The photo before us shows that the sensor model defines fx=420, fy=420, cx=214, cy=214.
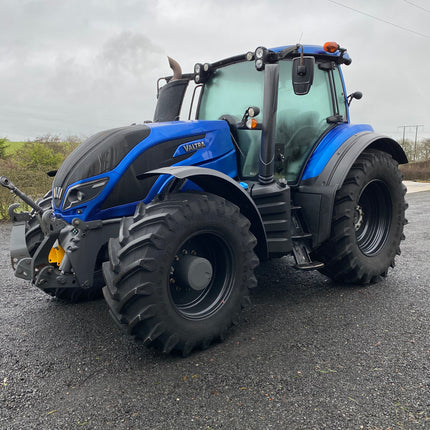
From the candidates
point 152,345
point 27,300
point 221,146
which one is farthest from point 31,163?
point 152,345

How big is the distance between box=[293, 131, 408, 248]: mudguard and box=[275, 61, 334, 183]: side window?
0.21m

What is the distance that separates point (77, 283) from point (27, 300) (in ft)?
4.85

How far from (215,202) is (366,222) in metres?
2.41

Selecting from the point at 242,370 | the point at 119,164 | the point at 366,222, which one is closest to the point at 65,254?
the point at 119,164

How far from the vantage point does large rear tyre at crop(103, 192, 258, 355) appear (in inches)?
104

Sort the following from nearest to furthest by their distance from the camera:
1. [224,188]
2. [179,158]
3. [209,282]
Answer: [209,282]
[224,188]
[179,158]

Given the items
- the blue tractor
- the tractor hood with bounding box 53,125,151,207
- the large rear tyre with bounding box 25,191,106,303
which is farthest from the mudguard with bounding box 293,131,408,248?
the large rear tyre with bounding box 25,191,106,303

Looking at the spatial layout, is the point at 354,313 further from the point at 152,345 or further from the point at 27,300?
the point at 27,300

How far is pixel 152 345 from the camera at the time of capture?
9.12 ft

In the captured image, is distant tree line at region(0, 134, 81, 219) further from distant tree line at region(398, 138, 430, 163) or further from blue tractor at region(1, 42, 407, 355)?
distant tree line at region(398, 138, 430, 163)

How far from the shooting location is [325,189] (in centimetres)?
394

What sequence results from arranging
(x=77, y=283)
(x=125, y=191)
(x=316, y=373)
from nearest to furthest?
(x=316, y=373) < (x=77, y=283) < (x=125, y=191)

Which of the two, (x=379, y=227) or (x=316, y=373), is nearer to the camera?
(x=316, y=373)

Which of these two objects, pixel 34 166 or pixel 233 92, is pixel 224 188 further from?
pixel 34 166
